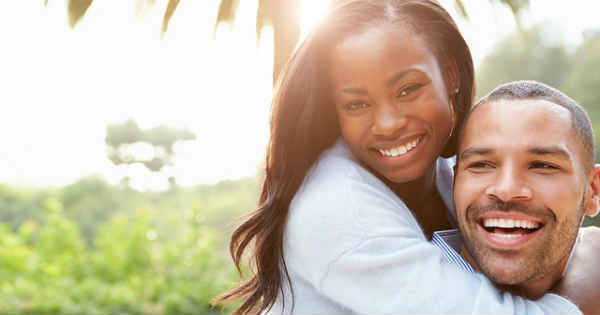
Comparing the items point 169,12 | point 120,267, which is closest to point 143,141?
point 120,267

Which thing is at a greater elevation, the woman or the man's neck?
the woman

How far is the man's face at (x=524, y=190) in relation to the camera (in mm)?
1593

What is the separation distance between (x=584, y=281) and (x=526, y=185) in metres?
0.40

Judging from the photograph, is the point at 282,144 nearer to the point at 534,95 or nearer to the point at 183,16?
the point at 534,95

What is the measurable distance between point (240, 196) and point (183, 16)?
Answer: 8351 mm

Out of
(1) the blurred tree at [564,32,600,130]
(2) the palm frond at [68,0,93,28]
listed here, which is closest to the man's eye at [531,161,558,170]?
(2) the palm frond at [68,0,93,28]

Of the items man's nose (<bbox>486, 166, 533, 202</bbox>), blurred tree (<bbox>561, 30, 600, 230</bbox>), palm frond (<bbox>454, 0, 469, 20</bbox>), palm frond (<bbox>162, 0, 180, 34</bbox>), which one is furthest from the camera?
blurred tree (<bbox>561, 30, 600, 230</bbox>)

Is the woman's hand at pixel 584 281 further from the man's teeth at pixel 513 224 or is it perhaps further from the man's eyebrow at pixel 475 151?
the man's eyebrow at pixel 475 151

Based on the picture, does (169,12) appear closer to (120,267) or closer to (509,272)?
(509,272)

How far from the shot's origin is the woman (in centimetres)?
164

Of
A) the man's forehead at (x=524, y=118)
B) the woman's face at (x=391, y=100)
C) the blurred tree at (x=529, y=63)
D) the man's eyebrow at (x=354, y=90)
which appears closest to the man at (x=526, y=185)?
the man's forehead at (x=524, y=118)

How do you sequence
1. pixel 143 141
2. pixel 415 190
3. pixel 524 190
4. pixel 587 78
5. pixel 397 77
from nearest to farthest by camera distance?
pixel 524 190, pixel 397 77, pixel 415 190, pixel 587 78, pixel 143 141

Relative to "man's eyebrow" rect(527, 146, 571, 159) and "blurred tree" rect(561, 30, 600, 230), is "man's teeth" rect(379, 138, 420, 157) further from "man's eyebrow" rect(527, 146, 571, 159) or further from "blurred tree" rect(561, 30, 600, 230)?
"blurred tree" rect(561, 30, 600, 230)

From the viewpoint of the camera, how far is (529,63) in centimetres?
848
